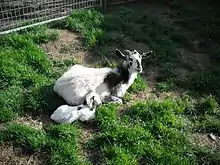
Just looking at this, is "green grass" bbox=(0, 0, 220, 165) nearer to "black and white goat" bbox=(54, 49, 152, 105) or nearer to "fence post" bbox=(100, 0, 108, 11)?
"black and white goat" bbox=(54, 49, 152, 105)

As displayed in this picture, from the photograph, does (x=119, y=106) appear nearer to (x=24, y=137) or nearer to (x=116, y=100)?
(x=116, y=100)

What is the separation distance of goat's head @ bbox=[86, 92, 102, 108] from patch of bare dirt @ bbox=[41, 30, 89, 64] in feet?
3.84

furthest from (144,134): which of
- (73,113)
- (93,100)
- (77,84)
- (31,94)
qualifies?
(31,94)

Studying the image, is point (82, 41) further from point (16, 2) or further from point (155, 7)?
point (155, 7)

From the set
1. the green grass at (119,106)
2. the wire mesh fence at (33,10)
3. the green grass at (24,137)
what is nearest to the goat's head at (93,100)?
the green grass at (119,106)

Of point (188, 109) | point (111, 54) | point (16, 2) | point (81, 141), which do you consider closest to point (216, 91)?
point (188, 109)

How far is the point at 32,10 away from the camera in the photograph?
22.2 feet

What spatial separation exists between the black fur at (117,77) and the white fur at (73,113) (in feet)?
1.22

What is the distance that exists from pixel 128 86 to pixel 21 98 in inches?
52.7

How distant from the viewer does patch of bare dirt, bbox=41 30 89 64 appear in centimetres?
589

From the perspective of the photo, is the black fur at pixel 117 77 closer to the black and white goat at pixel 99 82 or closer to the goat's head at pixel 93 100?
the black and white goat at pixel 99 82

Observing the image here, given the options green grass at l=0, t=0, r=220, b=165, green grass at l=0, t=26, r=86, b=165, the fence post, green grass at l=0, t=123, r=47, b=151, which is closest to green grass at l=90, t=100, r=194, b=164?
green grass at l=0, t=0, r=220, b=165

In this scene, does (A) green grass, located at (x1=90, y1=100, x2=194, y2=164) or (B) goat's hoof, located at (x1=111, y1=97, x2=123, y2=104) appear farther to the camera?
(B) goat's hoof, located at (x1=111, y1=97, x2=123, y2=104)

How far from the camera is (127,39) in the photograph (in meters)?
6.52
